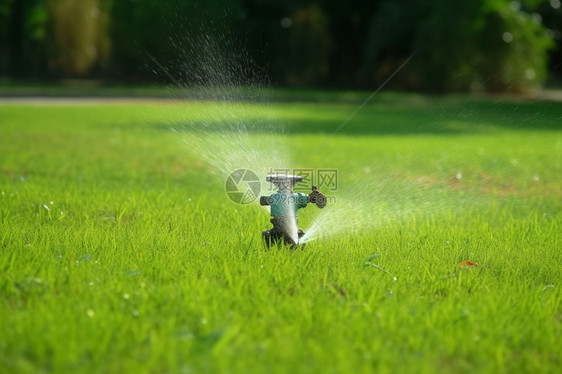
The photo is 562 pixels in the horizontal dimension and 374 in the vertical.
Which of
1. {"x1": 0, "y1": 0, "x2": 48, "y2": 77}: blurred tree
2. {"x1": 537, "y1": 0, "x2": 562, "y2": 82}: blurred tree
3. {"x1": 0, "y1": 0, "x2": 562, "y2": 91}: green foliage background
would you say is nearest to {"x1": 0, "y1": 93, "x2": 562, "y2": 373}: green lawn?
{"x1": 0, "y1": 0, "x2": 562, "y2": 91}: green foliage background

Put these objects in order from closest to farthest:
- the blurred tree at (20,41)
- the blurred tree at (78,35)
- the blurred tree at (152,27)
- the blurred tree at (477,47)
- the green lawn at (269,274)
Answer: the green lawn at (269,274) → the blurred tree at (477,47) → the blurred tree at (152,27) → the blurred tree at (78,35) → the blurred tree at (20,41)

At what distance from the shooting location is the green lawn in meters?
2.34

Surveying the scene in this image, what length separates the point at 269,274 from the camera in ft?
10.3

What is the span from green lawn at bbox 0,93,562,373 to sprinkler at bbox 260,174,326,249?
0.13 m

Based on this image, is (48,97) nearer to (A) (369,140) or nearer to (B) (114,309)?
(A) (369,140)

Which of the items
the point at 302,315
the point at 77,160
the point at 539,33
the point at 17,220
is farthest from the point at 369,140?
the point at 539,33

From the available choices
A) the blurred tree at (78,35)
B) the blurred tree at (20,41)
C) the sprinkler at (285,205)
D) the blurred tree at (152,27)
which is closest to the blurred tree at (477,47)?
the blurred tree at (152,27)

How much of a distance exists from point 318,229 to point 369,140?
680 cm

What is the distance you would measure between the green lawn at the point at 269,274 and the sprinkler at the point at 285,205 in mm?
126

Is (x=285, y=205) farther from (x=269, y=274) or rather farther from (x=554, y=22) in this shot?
(x=554, y=22)

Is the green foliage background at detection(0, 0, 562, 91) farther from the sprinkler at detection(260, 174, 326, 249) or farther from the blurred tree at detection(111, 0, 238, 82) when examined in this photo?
the sprinkler at detection(260, 174, 326, 249)

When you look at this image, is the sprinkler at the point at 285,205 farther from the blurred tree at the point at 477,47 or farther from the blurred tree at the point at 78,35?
the blurred tree at the point at 78,35

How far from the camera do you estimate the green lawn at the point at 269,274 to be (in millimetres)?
2340

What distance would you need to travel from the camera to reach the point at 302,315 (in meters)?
2.68
